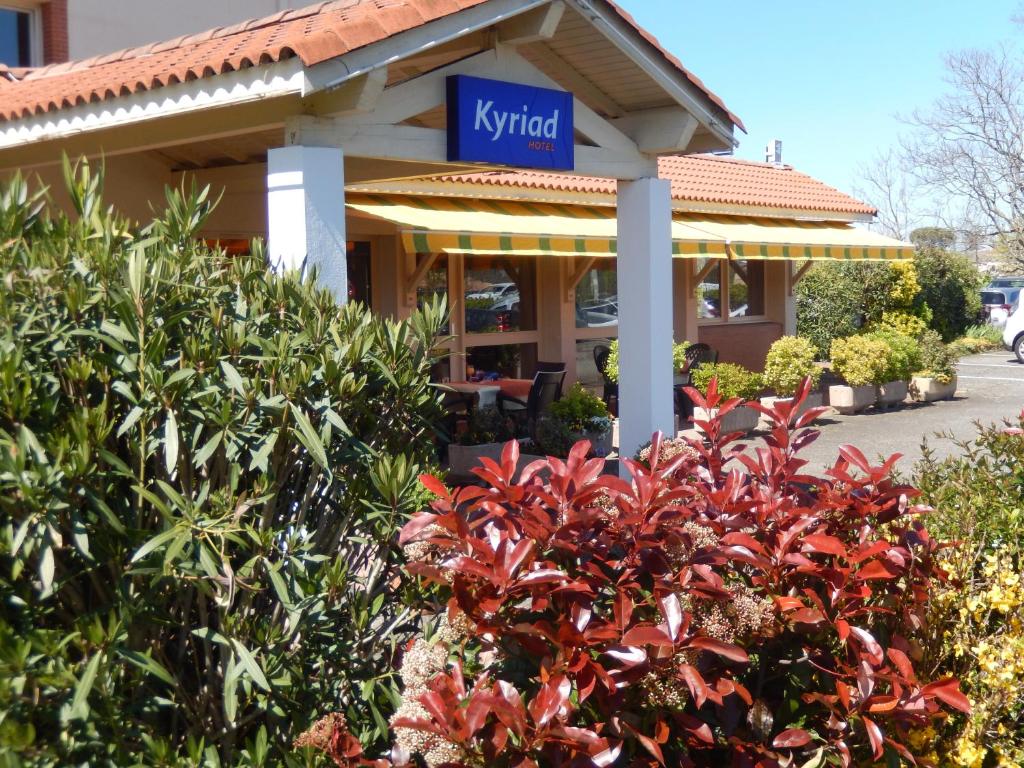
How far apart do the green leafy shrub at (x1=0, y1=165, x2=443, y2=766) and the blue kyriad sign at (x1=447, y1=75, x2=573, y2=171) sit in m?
3.89

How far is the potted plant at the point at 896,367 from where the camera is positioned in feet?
54.5

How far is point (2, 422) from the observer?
2639 mm

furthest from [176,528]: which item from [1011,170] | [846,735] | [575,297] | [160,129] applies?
[1011,170]

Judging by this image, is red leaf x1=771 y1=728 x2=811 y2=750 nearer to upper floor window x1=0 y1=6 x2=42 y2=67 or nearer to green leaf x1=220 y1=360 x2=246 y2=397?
green leaf x1=220 y1=360 x2=246 y2=397

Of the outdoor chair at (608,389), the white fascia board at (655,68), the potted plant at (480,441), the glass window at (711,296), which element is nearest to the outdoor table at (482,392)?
the potted plant at (480,441)

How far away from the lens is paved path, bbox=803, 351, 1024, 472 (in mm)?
12977

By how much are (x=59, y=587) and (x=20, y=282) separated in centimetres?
79

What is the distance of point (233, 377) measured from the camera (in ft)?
9.70

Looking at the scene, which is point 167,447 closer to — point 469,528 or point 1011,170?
point 469,528

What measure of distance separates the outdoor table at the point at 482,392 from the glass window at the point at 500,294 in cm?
376

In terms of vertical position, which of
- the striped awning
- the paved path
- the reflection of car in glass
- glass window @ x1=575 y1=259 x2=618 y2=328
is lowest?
the paved path

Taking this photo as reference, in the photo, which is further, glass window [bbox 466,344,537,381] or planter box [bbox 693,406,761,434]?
glass window [bbox 466,344,537,381]

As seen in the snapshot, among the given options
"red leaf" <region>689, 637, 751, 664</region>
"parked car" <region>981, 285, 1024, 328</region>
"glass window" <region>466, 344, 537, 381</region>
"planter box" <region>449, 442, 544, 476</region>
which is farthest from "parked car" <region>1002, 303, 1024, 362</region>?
"red leaf" <region>689, 637, 751, 664</region>

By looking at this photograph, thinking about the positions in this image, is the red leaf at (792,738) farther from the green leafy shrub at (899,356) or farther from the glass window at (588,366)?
the green leafy shrub at (899,356)
